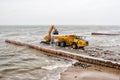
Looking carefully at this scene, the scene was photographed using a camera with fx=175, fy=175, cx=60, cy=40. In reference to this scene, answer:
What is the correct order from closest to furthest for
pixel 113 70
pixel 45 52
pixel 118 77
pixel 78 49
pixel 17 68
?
pixel 118 77, pixel 113 70, pixel 17 68, pixel 45 52, pixel 78 49

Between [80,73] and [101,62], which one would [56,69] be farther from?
[101,62]

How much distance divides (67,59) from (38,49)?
20.8 ft

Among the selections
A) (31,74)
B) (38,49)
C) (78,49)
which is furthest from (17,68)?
(78,49)

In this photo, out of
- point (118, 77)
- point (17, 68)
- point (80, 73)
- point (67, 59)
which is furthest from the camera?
point (67, 59)

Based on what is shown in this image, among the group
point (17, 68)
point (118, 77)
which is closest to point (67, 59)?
point (17, 68)

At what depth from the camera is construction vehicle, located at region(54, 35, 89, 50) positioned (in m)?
21.7

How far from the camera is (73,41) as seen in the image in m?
22.5

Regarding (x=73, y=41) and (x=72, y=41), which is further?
(x=72, y=41)

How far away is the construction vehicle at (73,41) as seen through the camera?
21719 mm

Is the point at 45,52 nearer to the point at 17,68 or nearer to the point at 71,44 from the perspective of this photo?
the point at 71,44

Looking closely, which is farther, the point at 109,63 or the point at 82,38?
the point at 82,38

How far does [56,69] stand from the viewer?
13.0 m

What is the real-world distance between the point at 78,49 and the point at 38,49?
5025mm

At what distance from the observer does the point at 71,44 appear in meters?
22.9
